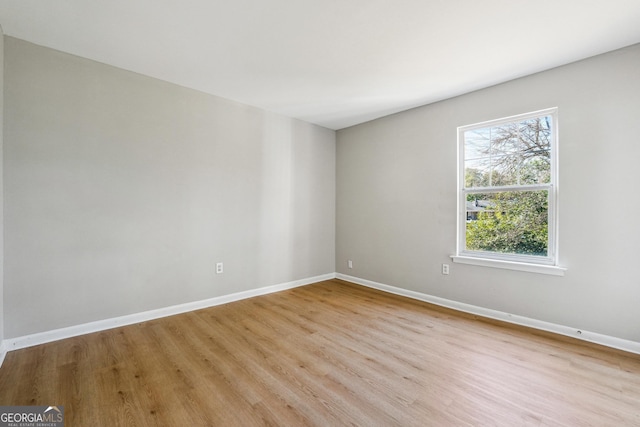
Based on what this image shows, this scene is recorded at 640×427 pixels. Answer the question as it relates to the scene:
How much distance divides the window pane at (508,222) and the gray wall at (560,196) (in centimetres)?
19

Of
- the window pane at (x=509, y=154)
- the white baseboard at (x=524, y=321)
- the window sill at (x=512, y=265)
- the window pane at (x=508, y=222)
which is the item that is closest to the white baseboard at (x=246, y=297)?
the white baseboard at (x=524, y=321)

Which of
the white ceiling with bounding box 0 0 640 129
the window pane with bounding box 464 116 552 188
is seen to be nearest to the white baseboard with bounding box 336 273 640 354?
the window pane with bounding box 464 116 552 188

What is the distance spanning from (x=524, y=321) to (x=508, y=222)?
1.02 m

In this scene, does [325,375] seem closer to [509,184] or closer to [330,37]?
[330,37]

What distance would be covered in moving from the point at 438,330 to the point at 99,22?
12.7 ft

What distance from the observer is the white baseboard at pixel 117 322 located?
2.26 metres

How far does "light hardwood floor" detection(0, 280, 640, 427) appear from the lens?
5.12 feet

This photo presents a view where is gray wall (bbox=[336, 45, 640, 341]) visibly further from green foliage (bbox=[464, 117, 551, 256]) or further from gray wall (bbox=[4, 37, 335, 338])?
gray wall (bbox=[4, 37, 335, 338])

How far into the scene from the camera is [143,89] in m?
2.85

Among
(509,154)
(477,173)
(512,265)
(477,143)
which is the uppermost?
(477,143)

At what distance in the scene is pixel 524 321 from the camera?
9.12 ft

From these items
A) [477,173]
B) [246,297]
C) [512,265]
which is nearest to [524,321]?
[512,265]

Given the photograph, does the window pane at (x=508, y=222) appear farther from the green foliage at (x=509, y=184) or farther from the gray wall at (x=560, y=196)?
the gray wall at (x=560, y=196)

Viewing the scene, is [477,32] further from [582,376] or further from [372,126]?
[582,376]
